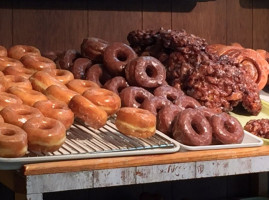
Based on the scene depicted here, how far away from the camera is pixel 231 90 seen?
2549 mm

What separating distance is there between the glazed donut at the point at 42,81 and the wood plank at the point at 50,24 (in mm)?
758

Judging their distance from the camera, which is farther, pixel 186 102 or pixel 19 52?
pixel 19 52

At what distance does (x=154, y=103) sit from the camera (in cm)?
234

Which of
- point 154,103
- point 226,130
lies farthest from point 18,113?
point 226,130

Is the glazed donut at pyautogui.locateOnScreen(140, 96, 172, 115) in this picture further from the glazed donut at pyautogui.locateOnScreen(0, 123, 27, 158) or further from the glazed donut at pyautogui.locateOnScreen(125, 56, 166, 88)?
the glazed donut at pyautogui.locateOnScreen(0, 123, 27, 158)

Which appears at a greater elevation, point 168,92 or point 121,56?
point 121,56

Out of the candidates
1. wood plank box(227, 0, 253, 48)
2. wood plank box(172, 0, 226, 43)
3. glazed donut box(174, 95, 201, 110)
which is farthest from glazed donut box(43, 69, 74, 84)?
wood plank box(227, 0, 253, 48)

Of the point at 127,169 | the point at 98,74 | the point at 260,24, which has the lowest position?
the point at 127,169

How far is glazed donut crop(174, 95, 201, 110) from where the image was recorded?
239cm

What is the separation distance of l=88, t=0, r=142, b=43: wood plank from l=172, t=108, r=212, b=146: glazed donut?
1.10 meters

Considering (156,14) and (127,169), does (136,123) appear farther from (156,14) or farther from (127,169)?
(156,14)

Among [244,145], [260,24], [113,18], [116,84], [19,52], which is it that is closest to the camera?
[244,145]

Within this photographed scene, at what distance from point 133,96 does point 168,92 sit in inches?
5.8

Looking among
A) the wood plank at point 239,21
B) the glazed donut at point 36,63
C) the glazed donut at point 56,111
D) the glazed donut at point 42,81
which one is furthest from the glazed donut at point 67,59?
the wood plank at point 239,21
